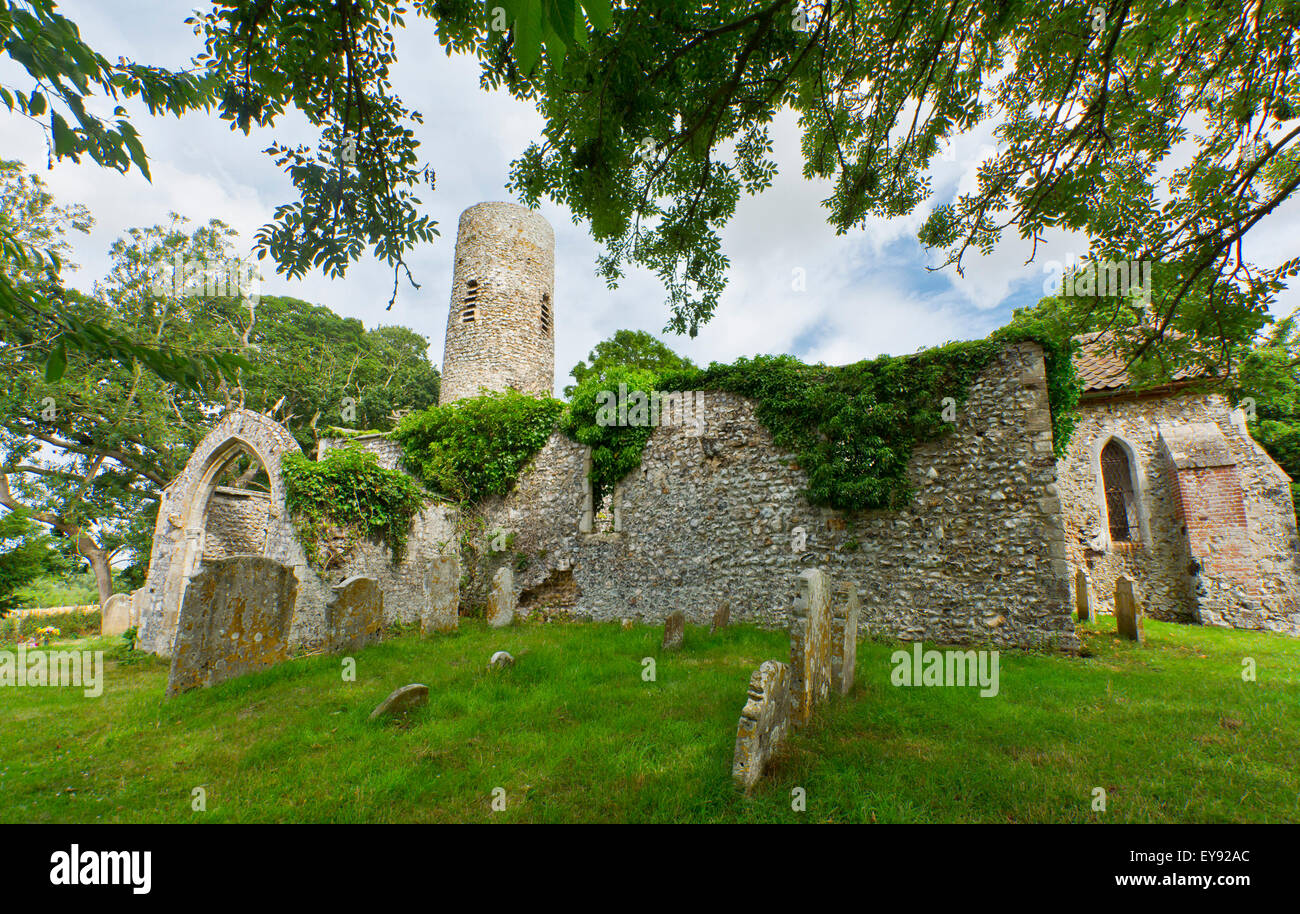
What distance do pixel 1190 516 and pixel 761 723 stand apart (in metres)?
13.4

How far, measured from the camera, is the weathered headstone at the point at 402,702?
15.3 ft

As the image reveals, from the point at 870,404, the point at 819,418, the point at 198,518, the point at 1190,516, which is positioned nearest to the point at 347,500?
the point at 198,518

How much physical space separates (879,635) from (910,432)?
3524 millimetres

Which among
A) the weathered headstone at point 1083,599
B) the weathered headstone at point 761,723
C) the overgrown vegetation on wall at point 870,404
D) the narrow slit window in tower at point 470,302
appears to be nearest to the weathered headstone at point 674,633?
the weathered headstone at point 761,723

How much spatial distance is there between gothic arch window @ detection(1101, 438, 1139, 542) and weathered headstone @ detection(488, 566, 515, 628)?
14.4m

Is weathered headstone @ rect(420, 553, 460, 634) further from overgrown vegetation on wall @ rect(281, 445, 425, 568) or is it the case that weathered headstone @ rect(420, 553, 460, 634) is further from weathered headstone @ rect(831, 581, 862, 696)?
weathered headstone @ rect(831, 581, 862, 696)

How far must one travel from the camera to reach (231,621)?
641 cm

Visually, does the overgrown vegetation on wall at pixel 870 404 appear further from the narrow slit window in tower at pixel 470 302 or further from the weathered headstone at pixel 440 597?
the narrow slit window in tower at pixel 470 302

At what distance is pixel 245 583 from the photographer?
661 centimetres

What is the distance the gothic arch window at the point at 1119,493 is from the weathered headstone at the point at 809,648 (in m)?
11.7

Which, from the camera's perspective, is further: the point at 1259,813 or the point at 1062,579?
the point at 1062,579
